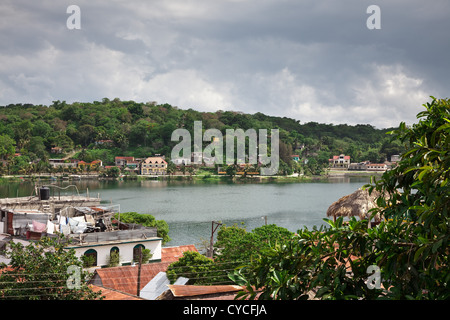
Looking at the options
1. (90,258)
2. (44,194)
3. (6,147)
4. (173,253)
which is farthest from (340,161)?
(90,258)

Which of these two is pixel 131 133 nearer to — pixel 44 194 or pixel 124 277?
pixel 44 194

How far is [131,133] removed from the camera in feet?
238

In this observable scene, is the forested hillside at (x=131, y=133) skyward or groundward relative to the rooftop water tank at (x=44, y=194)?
skyward

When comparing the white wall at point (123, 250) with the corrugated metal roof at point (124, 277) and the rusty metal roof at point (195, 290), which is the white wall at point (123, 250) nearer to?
the corrugated metal roof at point (124, 277)

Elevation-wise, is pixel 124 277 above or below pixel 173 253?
above

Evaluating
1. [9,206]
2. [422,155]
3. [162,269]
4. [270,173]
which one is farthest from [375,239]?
[270,173]

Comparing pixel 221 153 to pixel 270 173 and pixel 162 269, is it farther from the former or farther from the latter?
pixel 162 269

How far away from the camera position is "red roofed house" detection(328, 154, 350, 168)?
6725cm

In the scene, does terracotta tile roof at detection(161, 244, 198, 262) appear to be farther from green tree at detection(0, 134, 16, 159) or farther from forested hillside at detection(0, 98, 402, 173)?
green tree at detection(0, 134, 16, 159)

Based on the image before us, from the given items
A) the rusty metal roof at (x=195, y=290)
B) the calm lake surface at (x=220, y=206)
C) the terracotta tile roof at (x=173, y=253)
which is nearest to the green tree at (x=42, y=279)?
the rusty metal roof at (x=195, y=290)

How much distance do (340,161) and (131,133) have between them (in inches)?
1324

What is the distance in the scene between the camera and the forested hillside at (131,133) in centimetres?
6625

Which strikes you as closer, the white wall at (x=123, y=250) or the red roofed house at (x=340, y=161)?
the white wall at (x=123, y=250)

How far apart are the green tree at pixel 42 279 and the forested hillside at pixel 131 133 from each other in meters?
59.9
